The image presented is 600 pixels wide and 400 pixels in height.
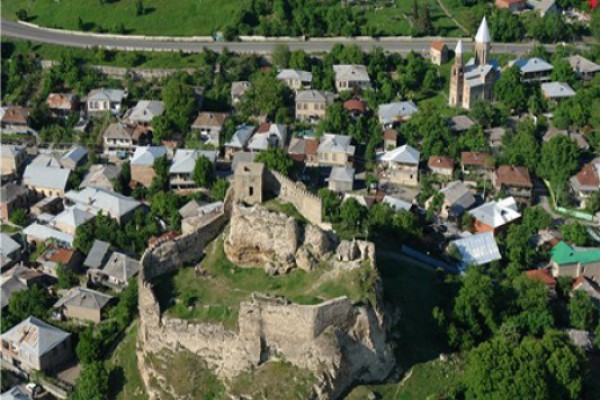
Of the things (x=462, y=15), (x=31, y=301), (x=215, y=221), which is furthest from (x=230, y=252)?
(x=462, y=15)

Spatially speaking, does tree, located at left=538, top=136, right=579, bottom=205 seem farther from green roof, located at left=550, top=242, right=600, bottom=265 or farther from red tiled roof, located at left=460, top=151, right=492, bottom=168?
green roof, located at left=550, top=242, right=600, bottom=265

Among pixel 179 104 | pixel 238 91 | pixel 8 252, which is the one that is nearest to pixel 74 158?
pixel 179 104

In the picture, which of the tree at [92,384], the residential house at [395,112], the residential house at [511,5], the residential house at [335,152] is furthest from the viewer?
the residential house at [511,5]

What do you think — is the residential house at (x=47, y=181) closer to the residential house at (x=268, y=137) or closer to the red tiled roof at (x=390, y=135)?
the residential house at (x=268, y=137)

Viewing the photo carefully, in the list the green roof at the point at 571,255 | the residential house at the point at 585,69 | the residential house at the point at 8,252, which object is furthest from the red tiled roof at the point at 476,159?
the residential house at the point at 8,252

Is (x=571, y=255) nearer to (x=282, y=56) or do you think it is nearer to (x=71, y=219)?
(x=71, y=219)

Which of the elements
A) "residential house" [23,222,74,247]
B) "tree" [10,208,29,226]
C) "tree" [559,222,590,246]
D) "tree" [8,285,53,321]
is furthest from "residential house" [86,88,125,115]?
"tree" [559,222,590,246]
